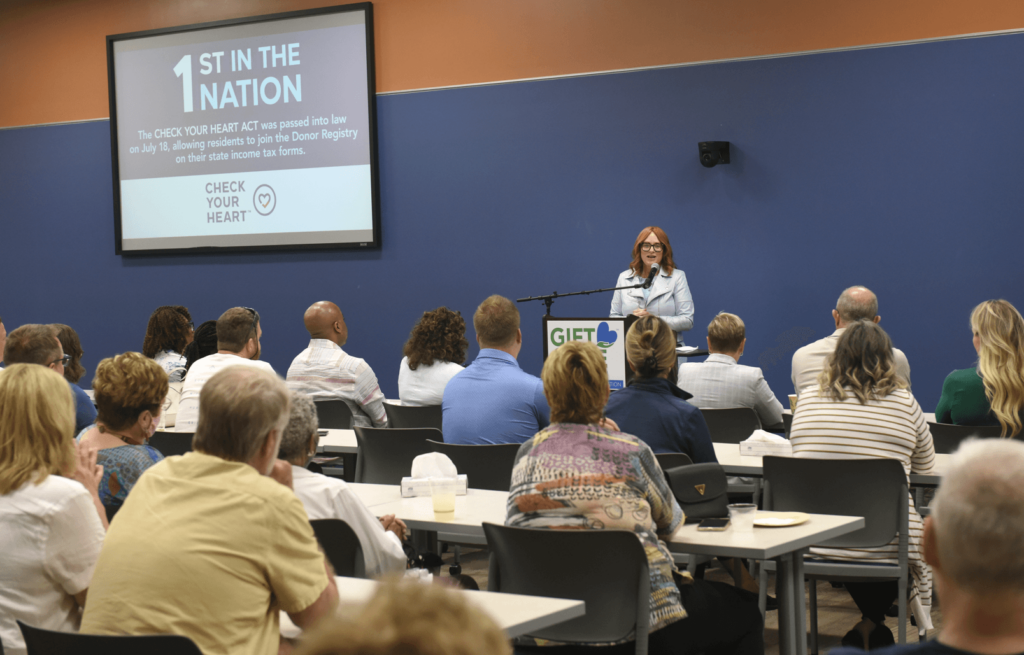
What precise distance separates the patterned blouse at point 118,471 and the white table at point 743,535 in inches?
29.1

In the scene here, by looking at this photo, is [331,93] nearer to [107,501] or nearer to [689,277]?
[689,277]

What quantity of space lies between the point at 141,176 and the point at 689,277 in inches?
189

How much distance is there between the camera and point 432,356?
5309mm

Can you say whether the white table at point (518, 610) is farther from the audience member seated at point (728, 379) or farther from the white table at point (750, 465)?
the audience member seated at point (728, 379)

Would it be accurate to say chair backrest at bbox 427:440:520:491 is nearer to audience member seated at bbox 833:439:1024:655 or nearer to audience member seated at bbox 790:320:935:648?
audience member seated at bbox 790:320:935:648

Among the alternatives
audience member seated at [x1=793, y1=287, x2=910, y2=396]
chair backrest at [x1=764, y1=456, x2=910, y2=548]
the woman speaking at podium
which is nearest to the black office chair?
chair backrest at [x1=764, y1=456, x2=910, y2=548]

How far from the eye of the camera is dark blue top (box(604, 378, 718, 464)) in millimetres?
3400

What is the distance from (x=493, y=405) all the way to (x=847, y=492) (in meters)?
1.41

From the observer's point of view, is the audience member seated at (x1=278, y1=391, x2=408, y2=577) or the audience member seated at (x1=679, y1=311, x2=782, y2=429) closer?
the audience member seated at (x1=278, y1=391, x2=408, y2=577)

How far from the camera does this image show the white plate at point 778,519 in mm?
2959

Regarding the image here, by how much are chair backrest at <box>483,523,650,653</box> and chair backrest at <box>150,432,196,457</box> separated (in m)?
2.13

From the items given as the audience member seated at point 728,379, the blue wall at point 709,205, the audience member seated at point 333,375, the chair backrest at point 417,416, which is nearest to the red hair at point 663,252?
the blue wall at point 709,205

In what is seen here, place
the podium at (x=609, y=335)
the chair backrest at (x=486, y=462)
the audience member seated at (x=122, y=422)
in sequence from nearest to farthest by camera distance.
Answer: the audience member seated at (x=122, y=422) < the chair backrest at (x=486, y=462) < the podium at (x=609, y=335)

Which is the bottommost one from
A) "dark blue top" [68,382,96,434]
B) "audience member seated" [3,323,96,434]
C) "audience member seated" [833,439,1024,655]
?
"dark blue top" [68,382,96,434]
